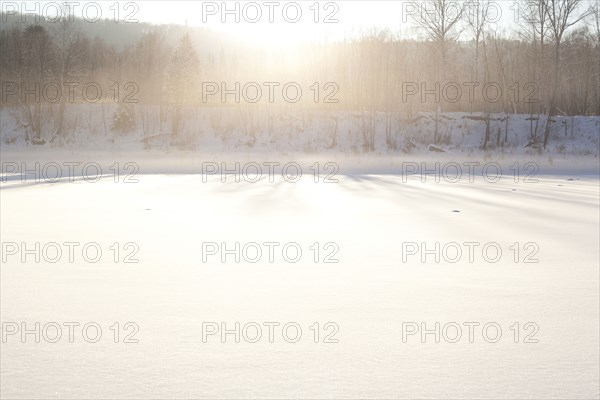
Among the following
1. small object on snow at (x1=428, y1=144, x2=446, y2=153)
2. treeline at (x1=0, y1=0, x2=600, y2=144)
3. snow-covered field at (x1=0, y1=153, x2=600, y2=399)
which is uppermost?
treeline at (x1=0, y1=0, x2=600, y2=144)

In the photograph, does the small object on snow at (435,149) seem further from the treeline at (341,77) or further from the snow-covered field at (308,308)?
the snow-covered field at (308,308)

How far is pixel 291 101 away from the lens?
Result: 27.5 m

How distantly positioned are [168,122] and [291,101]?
5897 mm

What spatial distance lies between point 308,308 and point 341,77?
92.4ft

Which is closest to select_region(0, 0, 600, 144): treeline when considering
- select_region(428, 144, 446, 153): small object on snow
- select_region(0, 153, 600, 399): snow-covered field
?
select_region(428, 144, 446, 153): small object on snow

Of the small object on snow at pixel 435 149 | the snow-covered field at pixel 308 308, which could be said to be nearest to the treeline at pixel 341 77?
the small object on snow at pixel 435 149

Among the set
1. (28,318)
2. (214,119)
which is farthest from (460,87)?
(28,318)

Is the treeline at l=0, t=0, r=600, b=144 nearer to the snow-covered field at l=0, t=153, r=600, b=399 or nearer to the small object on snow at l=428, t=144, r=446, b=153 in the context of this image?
the small object on snow at l=428, t=144, r=446, b=153

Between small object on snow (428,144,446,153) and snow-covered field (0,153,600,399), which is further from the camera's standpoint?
small object on snow (428,144,446,153)

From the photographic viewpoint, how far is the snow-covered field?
72.2 inches

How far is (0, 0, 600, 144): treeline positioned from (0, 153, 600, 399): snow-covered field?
795 inches

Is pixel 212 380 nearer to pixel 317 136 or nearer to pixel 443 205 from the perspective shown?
pixel 443 205

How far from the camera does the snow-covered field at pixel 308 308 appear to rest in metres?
1.83

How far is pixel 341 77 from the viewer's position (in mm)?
29875
